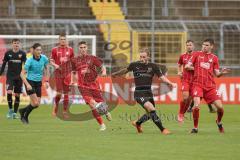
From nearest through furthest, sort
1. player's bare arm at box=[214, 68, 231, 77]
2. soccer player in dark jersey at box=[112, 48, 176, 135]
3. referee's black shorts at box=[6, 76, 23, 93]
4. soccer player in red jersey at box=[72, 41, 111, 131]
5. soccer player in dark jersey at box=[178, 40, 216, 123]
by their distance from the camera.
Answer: player's bare arm at box=[214, 68, 231, 77] < soccer player in dark jersey at box=[112, 48, 176, 135] < soccer player in red jersey at box=[72, 41, 111, 131] < soccer player in dark jersey at box=[178, 40, 216, 123] < referee's black shorts at box=[6, 76, 23, 93]

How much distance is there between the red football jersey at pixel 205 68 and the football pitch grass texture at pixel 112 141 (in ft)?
3.56

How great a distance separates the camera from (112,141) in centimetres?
1414

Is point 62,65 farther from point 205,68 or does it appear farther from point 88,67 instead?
point 205,68

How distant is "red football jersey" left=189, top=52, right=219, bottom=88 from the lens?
54.4 feet

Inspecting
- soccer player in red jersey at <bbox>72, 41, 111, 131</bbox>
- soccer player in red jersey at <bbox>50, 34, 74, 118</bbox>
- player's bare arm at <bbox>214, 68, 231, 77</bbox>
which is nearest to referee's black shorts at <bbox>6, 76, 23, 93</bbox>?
soccer player in red jersey at <bbox>50, 34, 74, 118</bbox>

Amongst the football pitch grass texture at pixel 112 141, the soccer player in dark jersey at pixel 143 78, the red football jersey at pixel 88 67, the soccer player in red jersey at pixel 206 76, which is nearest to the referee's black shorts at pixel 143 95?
the soccer player in dark jersey at pixel 143 78

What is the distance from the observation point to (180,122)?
19766mm

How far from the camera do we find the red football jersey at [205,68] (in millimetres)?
16594

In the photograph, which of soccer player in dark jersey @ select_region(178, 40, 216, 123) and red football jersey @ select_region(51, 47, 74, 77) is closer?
soccer player in dark jersey @ select_region(178, 40, 216, 123)

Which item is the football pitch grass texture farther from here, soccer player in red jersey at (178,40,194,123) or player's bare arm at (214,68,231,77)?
player's bare arm at (214,68,231,77)

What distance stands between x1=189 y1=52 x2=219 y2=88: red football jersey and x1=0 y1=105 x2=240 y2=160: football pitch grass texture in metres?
1.08

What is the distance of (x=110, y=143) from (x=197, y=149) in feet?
5.74

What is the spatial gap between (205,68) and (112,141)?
137 inches

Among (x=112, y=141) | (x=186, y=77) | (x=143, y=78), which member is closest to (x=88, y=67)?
(x=143, y=78)
